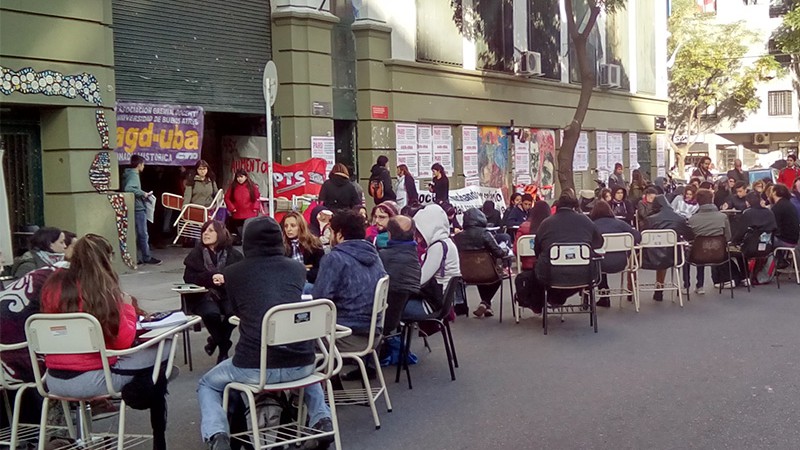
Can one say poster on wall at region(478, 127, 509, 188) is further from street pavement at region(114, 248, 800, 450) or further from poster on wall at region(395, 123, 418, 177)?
street pavement at region(114, 248, 800, 450)

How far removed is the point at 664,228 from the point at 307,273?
239 inches

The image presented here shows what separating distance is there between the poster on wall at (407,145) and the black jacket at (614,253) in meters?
8.86

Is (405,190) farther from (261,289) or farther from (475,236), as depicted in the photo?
(261,289)

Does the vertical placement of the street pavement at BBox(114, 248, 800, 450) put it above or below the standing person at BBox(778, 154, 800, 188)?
below

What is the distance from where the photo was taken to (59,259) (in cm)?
698

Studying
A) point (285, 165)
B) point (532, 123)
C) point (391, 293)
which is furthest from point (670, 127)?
point (391, 293)

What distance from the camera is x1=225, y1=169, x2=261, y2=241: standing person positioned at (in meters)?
15.5

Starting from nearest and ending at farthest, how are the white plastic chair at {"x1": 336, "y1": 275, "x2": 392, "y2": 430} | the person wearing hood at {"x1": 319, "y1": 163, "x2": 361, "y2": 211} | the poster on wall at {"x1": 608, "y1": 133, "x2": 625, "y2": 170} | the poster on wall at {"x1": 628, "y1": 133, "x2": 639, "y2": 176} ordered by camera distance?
the white plastic chair at {"x1": 336, "y1": 275, "x2": 392, "y2": 430} < the person wearing hood at {"x1": 319, "y1": 163, "x2": 361, "y2": 211} < the poster on wall at {"x1": 608, "y1": 133, "x2": 625, "y2": 170} < the poster on wall at {"x1": 628, "y1": 133, "x2": 639, "y2": 176}

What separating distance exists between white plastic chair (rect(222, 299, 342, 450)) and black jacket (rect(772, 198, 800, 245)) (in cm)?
988

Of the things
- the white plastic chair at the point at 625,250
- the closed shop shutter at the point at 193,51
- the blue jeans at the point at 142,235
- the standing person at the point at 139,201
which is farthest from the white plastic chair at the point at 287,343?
the closed shop shutter at the point at 193,51

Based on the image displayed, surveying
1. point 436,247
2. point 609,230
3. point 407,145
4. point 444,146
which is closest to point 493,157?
point 444,146

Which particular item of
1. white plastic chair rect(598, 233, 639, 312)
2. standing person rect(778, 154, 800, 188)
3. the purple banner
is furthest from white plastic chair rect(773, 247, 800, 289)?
Answer: the purple banner

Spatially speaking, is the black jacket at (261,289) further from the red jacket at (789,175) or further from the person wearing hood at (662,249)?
the red jacket at (789,175)

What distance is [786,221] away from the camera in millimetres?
13484
